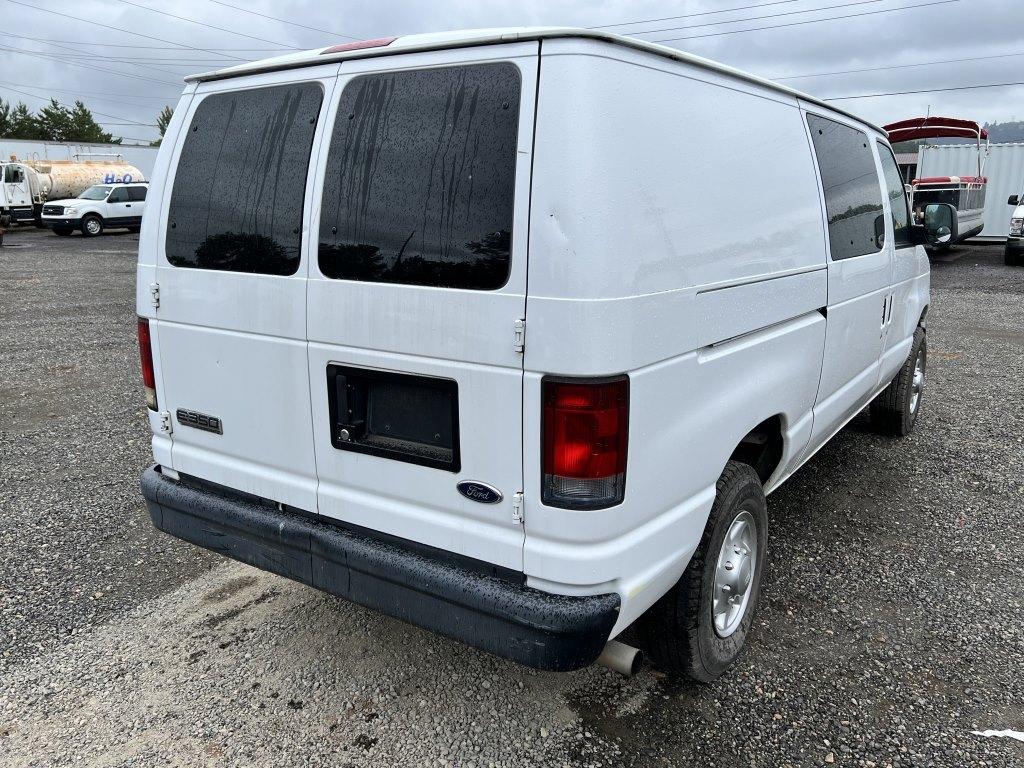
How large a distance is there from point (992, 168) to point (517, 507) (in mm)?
24024

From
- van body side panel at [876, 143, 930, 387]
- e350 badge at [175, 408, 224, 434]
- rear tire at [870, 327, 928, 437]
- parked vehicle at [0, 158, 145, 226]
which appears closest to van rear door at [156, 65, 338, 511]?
e350 badge at [175, 408, 224, 434]

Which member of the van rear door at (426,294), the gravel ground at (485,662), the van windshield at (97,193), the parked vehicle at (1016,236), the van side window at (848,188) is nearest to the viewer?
the van rear door at (426,294)

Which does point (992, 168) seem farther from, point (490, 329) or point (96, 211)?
point (96, 211)

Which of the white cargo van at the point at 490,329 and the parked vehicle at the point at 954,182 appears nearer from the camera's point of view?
the white cargo van at the point at 490,329

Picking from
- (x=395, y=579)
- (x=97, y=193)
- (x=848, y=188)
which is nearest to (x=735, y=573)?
(x=395, y=579)

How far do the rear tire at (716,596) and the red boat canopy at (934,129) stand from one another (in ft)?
65.5

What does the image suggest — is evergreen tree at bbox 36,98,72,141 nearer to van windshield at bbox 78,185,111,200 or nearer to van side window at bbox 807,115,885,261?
van windshield at bbox 78,185,111,200

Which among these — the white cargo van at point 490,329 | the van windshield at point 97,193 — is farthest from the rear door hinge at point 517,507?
the van windshield at point 97,193

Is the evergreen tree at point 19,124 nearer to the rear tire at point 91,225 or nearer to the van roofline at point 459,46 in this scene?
the rear tire at point 91,225

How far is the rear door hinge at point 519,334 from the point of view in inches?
83.8

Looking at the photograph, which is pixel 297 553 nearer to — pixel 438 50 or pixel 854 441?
pixel 438 50

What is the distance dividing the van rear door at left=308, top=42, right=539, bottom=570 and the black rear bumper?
0.09 meters

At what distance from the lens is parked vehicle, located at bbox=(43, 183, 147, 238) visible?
26484 millimetres

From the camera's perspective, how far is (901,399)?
549 centimetres
